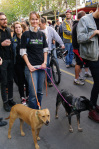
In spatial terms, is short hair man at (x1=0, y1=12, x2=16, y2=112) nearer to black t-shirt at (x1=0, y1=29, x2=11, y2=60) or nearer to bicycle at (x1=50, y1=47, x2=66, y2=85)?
black t-shirt at (x1=0, y1=29, x2=11, y2=60)

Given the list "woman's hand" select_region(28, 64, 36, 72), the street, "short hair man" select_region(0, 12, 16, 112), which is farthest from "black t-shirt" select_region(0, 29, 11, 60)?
the street

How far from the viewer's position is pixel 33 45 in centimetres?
295

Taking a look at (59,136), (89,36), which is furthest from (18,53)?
(59,136)

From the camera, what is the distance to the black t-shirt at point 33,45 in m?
2.91

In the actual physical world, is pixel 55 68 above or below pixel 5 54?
below

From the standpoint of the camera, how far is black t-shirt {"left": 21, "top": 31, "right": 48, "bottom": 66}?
2913 mm

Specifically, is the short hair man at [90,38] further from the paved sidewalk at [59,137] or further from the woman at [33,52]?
the woman at [33,52]

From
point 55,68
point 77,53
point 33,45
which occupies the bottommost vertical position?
point 55,68

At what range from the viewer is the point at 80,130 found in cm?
302

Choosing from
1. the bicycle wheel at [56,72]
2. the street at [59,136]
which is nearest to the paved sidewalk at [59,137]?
the street at [59,136]

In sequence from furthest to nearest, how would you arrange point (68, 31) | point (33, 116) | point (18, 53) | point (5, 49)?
point (68, 31) < point (18, 53) < point (5, 49) < point (33, 116)

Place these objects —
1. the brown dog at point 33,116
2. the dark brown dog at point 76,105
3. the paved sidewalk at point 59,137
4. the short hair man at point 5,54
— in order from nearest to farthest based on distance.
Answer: the brown dog at point 33,116
the paved sidewalk at point 59,137
the dark brown dog at point 76,105
the short hair man at point 5,54

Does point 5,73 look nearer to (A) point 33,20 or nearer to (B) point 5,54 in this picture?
(B) point 5,54

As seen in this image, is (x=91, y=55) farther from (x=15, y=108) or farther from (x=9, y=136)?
(x=9, y=136)
